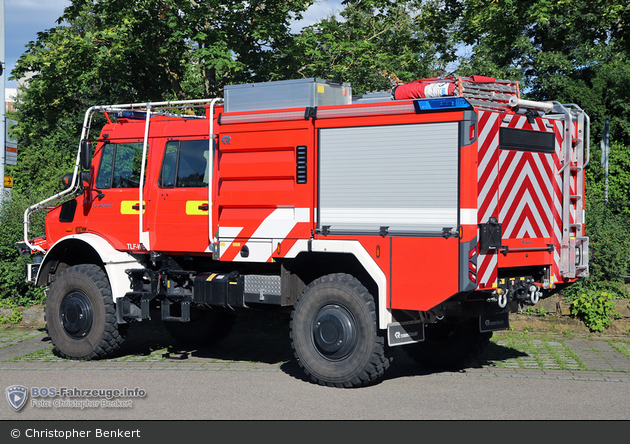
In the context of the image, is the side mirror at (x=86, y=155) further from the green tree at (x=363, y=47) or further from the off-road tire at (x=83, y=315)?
the green tree at (x=363, y=47)

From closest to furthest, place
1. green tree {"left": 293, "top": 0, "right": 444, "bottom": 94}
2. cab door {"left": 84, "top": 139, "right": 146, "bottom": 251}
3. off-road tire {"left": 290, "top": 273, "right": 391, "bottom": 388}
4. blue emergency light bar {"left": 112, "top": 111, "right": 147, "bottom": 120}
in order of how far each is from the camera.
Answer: off-road tire {"left": 290, "top": 273, "right": 391, "bottom": 388}
cab door {"left": 84, "top": 139, "right": 146, "bottom": 251}
blue emergency light bar {"left": 112, "top": 111, "right": 147, "bottom": 120}
green tree {"left": 293, "top": 0, "right": 444, "bottom": 94}

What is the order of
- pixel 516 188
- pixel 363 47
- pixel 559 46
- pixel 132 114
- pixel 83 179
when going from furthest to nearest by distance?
pixel 559 46
pixel 363 47
pixel 132 114
pixel 83 179
pixel 516 188

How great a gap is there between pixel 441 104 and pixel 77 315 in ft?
16.8

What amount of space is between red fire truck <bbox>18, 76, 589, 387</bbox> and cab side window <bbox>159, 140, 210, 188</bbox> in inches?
0.8

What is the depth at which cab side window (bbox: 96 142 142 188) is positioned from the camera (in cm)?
947

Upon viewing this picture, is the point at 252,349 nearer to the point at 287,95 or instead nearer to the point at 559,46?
the point at 287,95

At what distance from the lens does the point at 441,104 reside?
7.01 m

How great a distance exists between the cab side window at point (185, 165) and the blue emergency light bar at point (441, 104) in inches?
111

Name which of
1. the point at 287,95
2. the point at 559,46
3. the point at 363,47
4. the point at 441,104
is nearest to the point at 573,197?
the point at 441,104

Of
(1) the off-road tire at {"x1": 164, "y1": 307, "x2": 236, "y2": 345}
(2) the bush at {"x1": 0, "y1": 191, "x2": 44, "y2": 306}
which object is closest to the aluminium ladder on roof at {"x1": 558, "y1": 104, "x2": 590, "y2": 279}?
(1) the off-road tire at {"x1": 164, "y1": 307, "x2": 236, "y2": 345}

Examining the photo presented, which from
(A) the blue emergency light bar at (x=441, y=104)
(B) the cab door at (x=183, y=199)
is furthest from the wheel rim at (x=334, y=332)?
(A) the blue emergency light bar at (x=441, y=104)

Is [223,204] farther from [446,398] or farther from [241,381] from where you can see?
[446,398]

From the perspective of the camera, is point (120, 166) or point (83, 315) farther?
point (120, 166)

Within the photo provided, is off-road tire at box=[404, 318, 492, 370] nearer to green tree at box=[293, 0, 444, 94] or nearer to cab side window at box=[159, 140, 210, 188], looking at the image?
cab side window at box=[159, 140, 210, 188]
